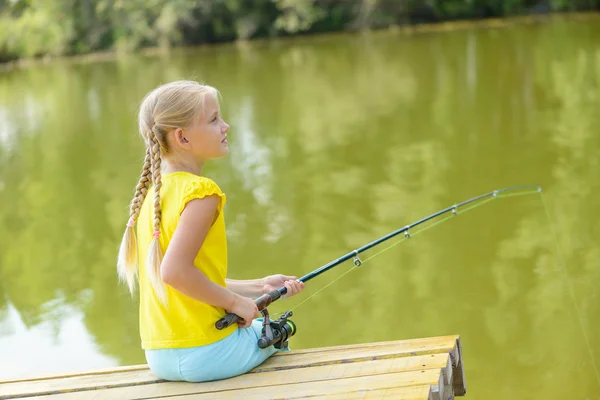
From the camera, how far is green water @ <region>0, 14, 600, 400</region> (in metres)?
4.00

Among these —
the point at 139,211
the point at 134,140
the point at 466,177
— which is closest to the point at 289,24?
the point at 134,140

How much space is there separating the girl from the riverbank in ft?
64.7

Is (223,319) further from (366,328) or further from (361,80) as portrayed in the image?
(361,80)

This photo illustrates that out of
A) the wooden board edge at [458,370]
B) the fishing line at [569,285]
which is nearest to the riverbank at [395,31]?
the fishing line at [569,285]

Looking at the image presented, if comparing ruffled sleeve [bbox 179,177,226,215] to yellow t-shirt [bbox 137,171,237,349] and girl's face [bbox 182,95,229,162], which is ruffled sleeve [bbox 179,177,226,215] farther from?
girl's face [bbox 182,95,229,162]

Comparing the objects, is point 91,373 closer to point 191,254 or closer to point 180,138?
point 191,254

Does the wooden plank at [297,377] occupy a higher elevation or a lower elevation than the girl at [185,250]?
lower

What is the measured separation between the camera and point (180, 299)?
2.24m

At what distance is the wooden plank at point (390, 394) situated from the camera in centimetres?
204

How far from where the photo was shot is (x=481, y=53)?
1530 cm


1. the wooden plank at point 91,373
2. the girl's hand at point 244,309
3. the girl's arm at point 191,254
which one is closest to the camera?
the girl's arm at point 191,254

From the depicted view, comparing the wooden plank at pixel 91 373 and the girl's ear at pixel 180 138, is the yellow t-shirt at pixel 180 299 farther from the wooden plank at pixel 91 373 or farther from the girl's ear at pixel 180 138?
the wooden plank at pixel 91 373

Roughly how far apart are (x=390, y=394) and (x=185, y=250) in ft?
1.91

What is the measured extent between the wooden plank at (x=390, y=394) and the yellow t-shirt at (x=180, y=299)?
34 centimetres
